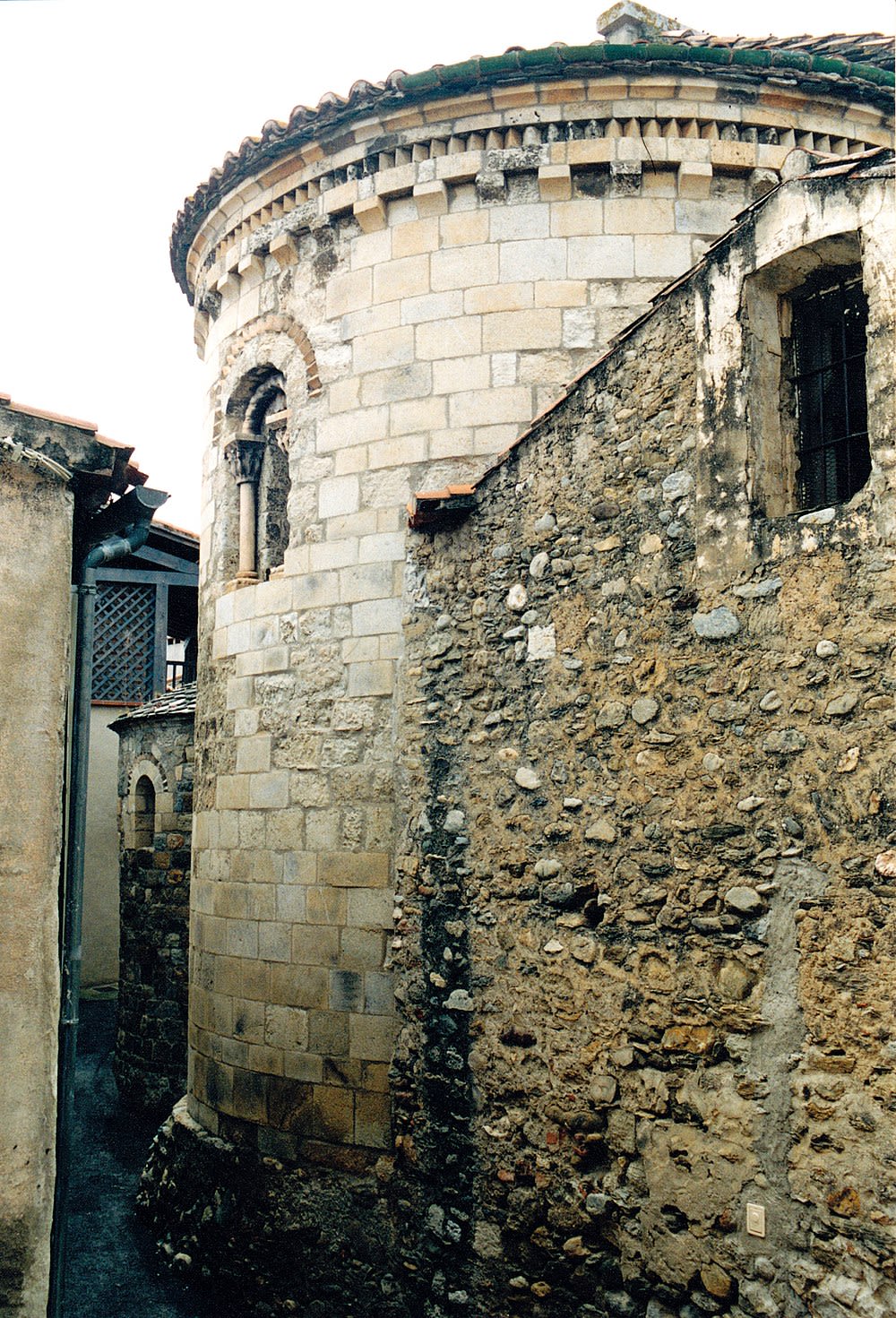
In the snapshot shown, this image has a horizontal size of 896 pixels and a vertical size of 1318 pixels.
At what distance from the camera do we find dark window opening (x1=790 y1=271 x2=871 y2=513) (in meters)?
4.21

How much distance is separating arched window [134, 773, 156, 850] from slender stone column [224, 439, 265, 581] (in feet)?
12.2

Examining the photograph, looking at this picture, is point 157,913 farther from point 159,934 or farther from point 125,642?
point 125,642

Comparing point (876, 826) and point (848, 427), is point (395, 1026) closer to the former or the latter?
point (876, 826)

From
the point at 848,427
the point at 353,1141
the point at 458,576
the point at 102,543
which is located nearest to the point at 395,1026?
the point at 353,1141

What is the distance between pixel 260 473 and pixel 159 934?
4712mm

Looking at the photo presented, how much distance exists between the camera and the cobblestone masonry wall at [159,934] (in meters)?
10.5

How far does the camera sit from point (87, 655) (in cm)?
520

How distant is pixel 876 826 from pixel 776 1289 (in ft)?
5.36

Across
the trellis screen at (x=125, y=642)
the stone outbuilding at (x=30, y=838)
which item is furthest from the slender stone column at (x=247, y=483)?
the trellis screen at (x=125, y=642)

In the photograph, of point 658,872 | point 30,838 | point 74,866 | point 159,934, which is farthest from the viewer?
point 159,934

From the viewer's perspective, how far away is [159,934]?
10.7m

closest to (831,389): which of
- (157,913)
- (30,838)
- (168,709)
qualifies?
(30,838)

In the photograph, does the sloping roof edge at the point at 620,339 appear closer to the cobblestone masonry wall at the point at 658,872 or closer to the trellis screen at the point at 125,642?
the cobblestone masonry wall at the point at 658,872

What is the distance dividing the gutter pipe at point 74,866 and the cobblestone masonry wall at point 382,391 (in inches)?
70.9
